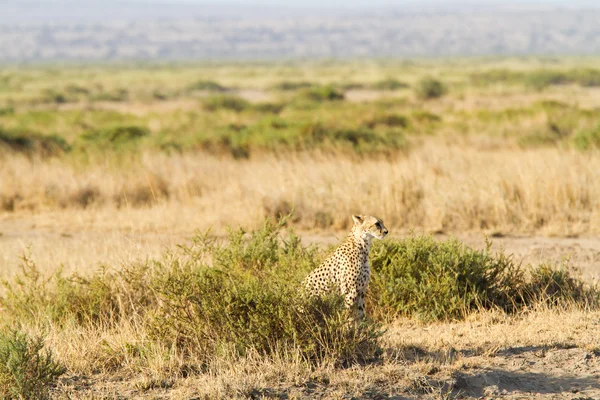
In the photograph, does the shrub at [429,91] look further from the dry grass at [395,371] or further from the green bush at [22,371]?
the green bush at [22,371]

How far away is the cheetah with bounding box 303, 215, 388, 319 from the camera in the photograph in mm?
5918

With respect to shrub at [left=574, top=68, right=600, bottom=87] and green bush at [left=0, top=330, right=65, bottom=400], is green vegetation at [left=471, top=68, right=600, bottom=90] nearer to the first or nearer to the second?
shrub at [left=574, top=68, right=600, bottom=87]

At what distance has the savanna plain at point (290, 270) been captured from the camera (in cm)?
548

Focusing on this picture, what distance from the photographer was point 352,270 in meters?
5.92

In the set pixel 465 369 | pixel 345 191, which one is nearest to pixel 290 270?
pixel 465 369

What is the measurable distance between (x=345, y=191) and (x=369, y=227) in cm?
617

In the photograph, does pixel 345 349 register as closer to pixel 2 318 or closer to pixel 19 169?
pixel 2 318

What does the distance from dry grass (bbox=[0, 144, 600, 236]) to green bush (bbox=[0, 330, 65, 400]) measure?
6.69 metres

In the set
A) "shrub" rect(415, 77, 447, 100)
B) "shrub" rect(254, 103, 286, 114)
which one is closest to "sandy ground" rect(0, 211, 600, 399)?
"shrub" rect(254, 103, 286, 114)

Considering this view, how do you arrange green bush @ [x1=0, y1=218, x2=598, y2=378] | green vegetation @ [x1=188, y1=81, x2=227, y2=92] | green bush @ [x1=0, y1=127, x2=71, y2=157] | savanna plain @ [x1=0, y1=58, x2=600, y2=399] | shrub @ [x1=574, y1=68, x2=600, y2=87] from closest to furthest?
savanna plain @ [x1=0, y1=58, x2=600, y2=399] < green bush @ [x1=0, y1=218, x2=598, y2=378] < green bush @ [x1=0, y1=127, x2=71, y2=157] < shrub @ [x1=574, y1=68, x2=600, y2=87] < green vegetation @ [x1=188, y1=81, x2=227, y2=92]

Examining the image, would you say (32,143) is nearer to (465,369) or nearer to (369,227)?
(369,227)

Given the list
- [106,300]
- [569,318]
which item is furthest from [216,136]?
[569,318]

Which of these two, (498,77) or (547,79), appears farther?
(498,77)

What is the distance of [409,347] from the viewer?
6043 mm
